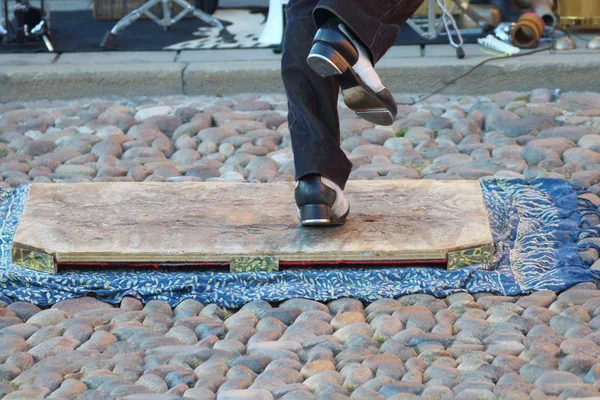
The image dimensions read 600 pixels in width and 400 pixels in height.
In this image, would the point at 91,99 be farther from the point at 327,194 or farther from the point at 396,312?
the point at 396,312

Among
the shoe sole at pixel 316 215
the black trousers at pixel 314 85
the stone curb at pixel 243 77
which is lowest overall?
the stone curb at pixel 243 77

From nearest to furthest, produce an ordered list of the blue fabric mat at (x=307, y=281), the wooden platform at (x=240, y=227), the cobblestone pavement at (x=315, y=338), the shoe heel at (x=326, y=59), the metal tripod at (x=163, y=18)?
the cobblestone pavement at (x=315, y=338), the shoe heel at (x=326, y=59), the blue fabric mat at (x=307, y=281), the wooden platform at (x=240, y=227), the metal tripod at (x=163, y=18)

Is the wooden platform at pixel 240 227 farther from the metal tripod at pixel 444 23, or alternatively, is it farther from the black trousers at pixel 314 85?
the metal tripod at pixel 444 23

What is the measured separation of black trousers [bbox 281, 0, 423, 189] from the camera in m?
2.46

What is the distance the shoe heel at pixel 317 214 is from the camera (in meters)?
2.75

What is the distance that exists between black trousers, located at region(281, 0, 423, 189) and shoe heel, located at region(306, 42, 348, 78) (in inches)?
3.7

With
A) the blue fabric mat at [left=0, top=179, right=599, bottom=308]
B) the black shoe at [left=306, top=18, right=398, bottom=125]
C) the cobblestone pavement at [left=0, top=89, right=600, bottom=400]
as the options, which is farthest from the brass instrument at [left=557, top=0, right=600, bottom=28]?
the black shoe at [left=306, top=18, right=398, bottom=125]

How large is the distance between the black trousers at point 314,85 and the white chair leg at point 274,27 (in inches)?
92.2

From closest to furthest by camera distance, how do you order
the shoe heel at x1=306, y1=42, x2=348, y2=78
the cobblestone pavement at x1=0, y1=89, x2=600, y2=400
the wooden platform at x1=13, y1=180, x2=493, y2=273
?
1. the cobblestone pavement at x1=0, y1=89, x2=600, y2=400
2. the shoe heel at x1=306, y1=42, x2=348, y2=78
3. the wooden platform at x1=13, y1=180, x2=493, y2=273

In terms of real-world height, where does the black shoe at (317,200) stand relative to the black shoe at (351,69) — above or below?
below

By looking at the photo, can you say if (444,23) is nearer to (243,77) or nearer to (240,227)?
(243,77)

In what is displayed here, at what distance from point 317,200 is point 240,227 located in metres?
0.27

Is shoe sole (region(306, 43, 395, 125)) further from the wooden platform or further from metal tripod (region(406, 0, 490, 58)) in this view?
metal tripod (region(406, 0, 490, 58))

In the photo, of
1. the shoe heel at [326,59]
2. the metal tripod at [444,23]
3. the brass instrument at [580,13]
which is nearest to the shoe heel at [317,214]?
the shoe heel at [326,59]
